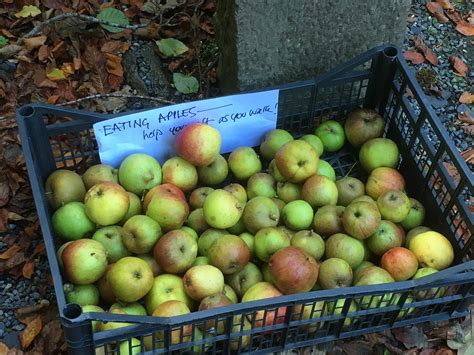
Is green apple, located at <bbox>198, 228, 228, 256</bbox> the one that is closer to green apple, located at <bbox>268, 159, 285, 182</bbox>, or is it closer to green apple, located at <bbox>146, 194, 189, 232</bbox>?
green apple, located at <bbox>146, 194, 189, 232</bbox>

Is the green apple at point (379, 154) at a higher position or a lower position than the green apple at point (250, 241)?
higher

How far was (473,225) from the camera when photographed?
2100 millimetres

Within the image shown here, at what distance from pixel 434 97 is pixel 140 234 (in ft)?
5.98

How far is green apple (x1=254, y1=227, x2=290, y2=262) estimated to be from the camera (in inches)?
81.7

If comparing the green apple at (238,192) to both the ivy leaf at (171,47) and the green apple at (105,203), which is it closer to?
the green apple at (105,203)

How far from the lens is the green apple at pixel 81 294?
1.99 metres

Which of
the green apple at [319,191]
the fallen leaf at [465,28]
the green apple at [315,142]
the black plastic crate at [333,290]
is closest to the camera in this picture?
the black plastic crate at [333,290]

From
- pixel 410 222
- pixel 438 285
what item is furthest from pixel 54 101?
pixel 438 285

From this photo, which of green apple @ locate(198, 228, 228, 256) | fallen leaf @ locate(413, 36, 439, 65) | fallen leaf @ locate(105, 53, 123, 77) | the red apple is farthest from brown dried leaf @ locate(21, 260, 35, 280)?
fallen leaf @ locate(413, 36, 439, 65)

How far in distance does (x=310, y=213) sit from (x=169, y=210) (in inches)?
19.9

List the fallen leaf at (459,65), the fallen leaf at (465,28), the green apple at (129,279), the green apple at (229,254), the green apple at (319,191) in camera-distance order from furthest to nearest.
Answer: the fallen leaf at (465,28)
the fallen leaf at (459,65)
the green apple at (319,191)
the green apple at (229,254)
the green apple at (129,279)

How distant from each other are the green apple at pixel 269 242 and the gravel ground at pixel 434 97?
801 millimetres

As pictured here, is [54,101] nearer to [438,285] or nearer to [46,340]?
[46,340]

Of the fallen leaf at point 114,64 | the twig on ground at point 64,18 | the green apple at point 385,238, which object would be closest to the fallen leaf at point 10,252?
the fallen leaf at point 114,64
